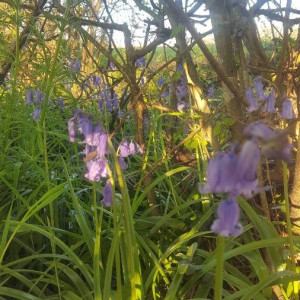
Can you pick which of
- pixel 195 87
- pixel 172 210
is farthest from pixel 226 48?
pixel 172 210

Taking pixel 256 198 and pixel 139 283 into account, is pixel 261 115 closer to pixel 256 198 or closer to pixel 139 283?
pixel 256 198

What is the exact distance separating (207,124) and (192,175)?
0.58 m

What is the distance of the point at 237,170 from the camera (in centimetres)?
84

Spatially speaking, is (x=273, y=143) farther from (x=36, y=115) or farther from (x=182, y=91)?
(x=182, y=91)

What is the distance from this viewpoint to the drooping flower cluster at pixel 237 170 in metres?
0.80

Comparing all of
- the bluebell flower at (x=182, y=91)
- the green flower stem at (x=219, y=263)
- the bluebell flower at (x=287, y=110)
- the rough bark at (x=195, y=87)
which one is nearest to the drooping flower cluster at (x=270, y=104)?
the bluebell flower at (x=287, y=110)

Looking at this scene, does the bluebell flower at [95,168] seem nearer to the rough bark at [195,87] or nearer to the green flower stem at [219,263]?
the green flower stem at [219,263]

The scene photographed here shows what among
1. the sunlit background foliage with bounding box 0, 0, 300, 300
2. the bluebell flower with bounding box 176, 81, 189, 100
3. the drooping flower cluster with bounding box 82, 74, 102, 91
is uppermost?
the drooping flower cluster with bounding box 82, 74, 102, 91

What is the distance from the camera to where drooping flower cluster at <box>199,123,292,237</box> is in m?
0.80

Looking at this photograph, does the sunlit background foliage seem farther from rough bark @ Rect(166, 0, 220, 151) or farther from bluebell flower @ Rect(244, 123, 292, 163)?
bluebell flower @ Rect(244, 123, 292, 163)

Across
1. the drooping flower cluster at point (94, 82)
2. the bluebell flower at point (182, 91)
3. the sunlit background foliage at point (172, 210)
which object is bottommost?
the sunlit background foliage at point (172, 210)

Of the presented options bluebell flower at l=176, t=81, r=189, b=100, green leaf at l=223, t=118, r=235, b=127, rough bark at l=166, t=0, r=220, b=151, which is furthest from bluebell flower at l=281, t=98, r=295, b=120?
bluebell flower at l=176, t=81, r=189, b=100

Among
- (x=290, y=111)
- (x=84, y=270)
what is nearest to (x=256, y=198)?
(x=290, y=111)

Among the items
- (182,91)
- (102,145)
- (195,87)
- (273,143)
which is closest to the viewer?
(273,143)
